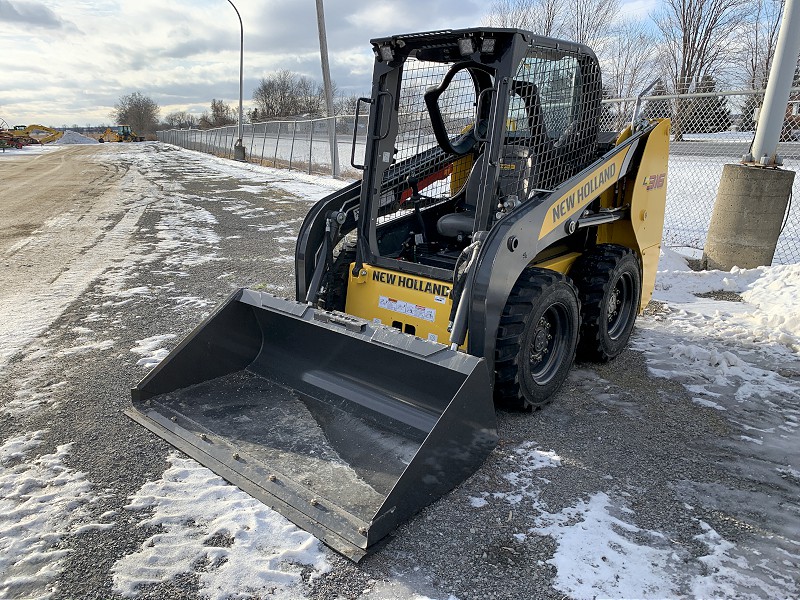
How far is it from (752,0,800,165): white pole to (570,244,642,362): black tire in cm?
364

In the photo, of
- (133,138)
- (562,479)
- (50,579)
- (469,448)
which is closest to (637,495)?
(562,479)

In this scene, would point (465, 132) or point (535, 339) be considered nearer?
point (535, 339)

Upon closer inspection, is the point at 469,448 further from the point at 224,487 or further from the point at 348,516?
the point at 224,487

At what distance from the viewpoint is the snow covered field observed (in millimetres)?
2408

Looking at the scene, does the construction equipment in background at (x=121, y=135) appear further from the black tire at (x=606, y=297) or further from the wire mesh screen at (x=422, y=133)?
the black tire at (x=606, y=297)

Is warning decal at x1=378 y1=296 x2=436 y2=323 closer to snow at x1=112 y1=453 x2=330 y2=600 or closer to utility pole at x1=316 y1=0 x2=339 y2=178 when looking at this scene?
snow at x1=112 y1=453 x2=330 y2=600

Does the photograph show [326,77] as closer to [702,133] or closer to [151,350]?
[702,133]

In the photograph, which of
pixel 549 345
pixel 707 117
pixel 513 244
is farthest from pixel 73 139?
pixel 513 244

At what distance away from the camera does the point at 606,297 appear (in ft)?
14.3

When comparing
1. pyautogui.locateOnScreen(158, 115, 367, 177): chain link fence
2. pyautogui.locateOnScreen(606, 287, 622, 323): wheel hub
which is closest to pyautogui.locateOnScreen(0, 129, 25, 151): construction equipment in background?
pyautogui.locateOnScreen(158, 115, 367, 177): chain link fence

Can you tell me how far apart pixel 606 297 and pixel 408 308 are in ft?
5.04

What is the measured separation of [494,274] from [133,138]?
76.2 metres

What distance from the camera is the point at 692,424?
3768 mm

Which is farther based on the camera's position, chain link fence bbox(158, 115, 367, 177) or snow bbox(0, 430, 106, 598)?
chain link fence bbox(158, 115, 367, 177)
